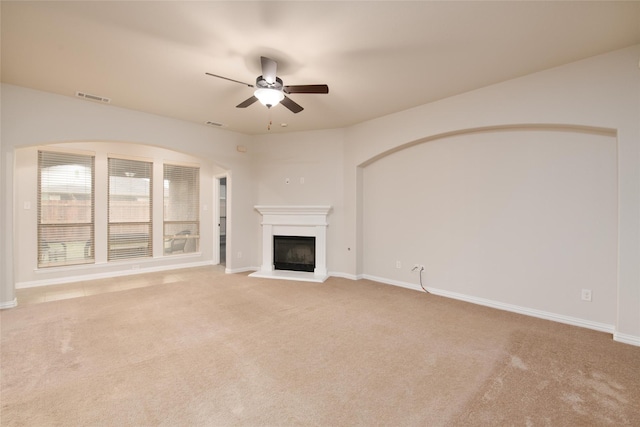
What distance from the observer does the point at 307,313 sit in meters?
3.47

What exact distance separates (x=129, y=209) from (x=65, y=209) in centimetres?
97

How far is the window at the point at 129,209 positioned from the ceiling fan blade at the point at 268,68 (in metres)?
4.39

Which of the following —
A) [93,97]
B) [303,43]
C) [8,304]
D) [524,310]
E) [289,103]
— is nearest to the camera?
[303,43]

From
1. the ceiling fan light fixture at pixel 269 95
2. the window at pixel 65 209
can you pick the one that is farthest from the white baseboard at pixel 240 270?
the ceiling fan light fixture at pixel 269 95

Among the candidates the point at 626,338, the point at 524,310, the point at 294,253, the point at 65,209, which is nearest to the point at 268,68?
the point at 294,253

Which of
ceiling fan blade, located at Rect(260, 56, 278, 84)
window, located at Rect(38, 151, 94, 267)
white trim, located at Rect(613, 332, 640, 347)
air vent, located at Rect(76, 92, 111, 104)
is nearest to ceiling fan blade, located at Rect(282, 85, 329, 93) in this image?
ceiling fan blade, located at Rect(260, 56, 278, 84)

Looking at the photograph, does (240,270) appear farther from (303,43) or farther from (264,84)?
(303,43)

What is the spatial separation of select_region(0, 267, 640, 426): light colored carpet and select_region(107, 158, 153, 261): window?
198 cm

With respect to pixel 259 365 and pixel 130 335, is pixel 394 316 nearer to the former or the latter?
pixel 259 365

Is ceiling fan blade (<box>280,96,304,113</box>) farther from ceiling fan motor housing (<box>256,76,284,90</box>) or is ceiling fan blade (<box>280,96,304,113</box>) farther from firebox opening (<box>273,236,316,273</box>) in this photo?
firebox opening (<box>273,236,316,273</box>)

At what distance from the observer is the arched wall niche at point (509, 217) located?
3.02 meters

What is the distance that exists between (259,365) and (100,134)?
13.6 ft

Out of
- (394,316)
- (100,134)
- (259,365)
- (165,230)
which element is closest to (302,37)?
(259,365)

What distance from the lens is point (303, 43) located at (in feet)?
8.70
